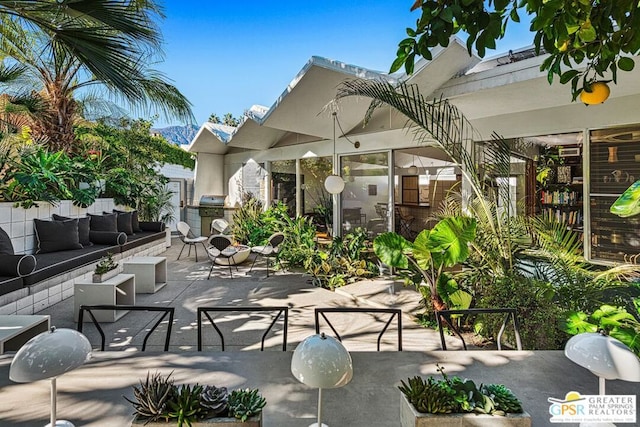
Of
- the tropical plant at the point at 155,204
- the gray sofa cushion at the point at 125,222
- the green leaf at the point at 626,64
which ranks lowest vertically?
the gray sofa cushion at the point at 125,222

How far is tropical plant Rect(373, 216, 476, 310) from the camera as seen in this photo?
3.98 meters

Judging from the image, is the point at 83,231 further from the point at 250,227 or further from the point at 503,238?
the point at 503,238

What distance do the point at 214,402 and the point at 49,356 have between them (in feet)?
1.75

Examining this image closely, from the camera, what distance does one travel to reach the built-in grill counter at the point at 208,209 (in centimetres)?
1123

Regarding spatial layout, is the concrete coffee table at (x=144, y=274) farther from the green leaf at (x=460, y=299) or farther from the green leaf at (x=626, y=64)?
the green leaf at (x=626, y=64)

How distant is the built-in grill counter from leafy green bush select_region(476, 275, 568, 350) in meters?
8.99

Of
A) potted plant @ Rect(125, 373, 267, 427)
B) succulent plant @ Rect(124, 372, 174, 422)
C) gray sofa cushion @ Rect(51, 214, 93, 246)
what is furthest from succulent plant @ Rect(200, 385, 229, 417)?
gray sofa cushion @ Rect(51, 214, 93, 246)

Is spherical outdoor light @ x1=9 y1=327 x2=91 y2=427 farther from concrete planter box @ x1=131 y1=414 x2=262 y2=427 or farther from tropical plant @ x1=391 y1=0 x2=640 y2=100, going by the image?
tropical plant @ x1=391 y1=0 x2=640 y2=100

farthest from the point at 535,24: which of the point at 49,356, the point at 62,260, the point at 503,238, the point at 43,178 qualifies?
the point at 43,178

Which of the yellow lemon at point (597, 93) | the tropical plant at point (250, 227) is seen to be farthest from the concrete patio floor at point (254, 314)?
the yellow lemon at point (597, 93)

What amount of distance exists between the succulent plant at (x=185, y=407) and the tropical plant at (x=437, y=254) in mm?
3343

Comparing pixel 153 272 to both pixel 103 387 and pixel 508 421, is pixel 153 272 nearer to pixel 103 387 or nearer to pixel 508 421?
pixel 103 387

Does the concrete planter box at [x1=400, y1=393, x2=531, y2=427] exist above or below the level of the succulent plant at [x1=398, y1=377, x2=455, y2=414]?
below

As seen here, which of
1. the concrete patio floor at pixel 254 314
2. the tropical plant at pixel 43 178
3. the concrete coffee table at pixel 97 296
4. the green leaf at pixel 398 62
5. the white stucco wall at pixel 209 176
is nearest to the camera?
the green leaf at pixel 398 62
